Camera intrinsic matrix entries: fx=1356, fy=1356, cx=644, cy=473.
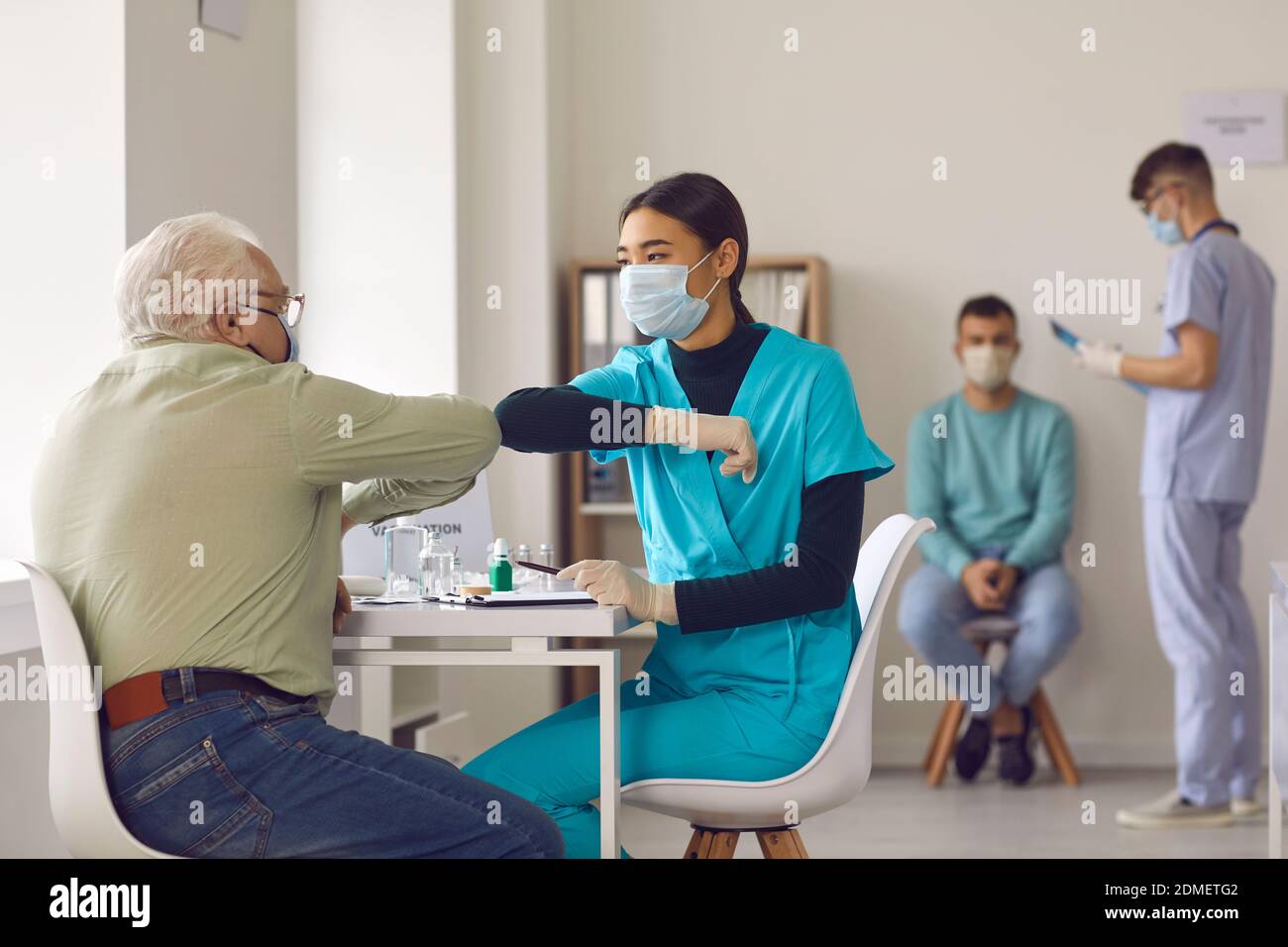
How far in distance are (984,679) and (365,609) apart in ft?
8.49

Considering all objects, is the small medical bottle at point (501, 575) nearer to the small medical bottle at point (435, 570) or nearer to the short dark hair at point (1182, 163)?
the small medical bottle at point (435, 570)

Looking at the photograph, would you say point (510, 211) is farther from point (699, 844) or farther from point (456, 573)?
point (699, 844)

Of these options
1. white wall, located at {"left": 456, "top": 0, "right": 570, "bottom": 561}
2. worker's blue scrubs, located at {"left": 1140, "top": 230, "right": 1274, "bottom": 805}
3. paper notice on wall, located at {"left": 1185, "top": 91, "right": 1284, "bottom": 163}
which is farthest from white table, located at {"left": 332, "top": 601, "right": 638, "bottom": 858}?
paper notice on wall, located at {"left": 1185, "top": 91, "right": 1284, "bottom": 163}

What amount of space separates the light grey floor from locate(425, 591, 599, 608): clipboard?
156 cm

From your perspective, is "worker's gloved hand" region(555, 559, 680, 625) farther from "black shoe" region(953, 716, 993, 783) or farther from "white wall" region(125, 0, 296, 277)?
"black shoe" region(953, 716, 993, 783)

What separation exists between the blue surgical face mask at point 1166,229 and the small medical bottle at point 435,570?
8.14 ft

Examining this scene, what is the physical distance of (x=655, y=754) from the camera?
184 cm

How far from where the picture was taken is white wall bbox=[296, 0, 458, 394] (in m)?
3.76

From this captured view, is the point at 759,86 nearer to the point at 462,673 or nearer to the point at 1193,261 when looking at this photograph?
the point at 1193,261

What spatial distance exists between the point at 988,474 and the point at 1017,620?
47 cm

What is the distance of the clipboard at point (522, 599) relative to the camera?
1805 mm

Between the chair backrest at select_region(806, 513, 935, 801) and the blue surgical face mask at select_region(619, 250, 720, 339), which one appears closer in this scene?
the chair backrest at select_region(806, 513, 935, 801)
